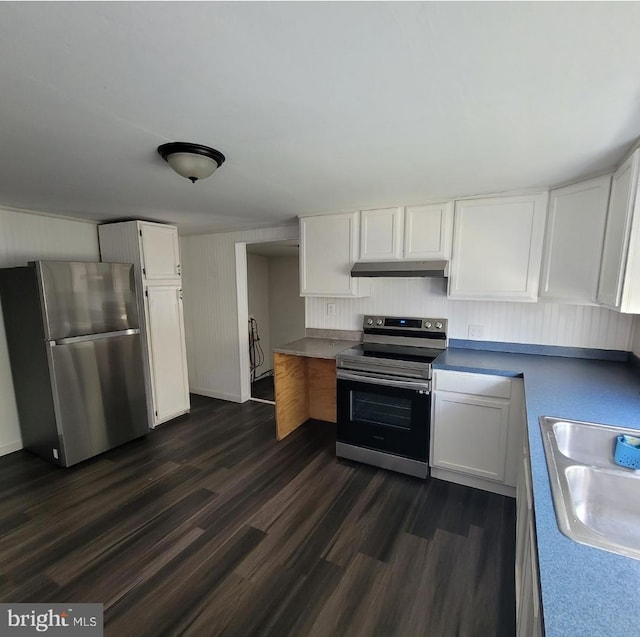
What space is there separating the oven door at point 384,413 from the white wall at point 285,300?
8.96 feet

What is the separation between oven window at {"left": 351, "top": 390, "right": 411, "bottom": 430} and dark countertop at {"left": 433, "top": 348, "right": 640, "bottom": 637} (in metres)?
0.74

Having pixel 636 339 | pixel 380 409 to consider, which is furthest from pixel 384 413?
pixel 636 339

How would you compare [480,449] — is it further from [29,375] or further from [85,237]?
[85,237]

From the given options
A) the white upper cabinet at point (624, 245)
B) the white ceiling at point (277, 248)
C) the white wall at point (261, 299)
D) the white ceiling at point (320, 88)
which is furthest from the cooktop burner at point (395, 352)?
the white wall at point (261, 299)

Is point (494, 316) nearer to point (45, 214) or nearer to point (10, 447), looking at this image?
point (45, 214)

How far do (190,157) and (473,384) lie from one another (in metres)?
2.13

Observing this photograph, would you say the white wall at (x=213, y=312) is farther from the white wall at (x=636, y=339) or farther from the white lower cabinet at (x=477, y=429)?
the white wall at (x=636, y=339)

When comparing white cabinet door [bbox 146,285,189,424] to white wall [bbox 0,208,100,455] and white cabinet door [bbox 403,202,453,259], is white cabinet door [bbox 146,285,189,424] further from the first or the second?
white cabinet door [bbox 403,202,453,259]

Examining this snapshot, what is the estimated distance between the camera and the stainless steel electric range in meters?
2.40

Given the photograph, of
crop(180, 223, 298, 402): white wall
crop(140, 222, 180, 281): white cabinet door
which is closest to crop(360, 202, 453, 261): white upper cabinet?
crop(180, 223, 298, 402): white wall

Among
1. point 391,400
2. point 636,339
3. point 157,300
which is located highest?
point 157,300

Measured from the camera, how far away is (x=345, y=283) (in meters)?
2.93

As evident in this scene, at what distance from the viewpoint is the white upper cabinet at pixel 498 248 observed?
7.39ft

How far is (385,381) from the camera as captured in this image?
2.47 meters
